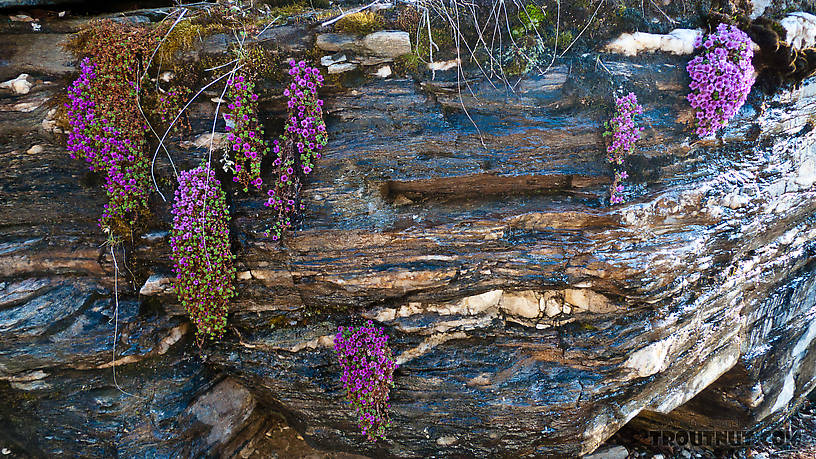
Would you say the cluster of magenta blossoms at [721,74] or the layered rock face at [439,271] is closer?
the cluster of magenta blossoms at [721,74]

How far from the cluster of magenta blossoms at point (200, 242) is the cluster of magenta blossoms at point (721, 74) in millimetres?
4863

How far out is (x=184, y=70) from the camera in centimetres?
495

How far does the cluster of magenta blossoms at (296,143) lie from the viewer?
477cm

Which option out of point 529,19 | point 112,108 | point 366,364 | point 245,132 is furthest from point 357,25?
point 366,364

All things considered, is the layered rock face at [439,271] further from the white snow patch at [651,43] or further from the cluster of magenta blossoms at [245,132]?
the cluster of magenta blossoms at [245,132]

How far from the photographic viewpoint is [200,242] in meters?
4.85

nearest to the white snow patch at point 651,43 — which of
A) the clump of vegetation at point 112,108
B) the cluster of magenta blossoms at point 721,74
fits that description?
the cluster of magenta blossoms at point 721,74

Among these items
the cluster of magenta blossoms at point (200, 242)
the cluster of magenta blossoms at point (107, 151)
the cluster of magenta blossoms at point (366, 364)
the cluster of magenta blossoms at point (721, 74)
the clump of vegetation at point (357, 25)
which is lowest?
the cluster of magenta blossoms at point (366, 364)

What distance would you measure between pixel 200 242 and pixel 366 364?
2111mm

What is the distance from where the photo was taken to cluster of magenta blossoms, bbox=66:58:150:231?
15.7ft

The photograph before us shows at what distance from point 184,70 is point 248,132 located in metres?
0.97

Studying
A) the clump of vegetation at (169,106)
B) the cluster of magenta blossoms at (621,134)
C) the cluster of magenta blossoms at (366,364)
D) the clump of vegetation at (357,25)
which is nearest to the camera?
the cluster of magenta blossoms at (621,134)

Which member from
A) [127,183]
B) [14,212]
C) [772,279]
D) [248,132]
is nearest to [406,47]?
[248,132]

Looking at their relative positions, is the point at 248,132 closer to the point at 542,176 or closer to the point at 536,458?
the point at 542,176
